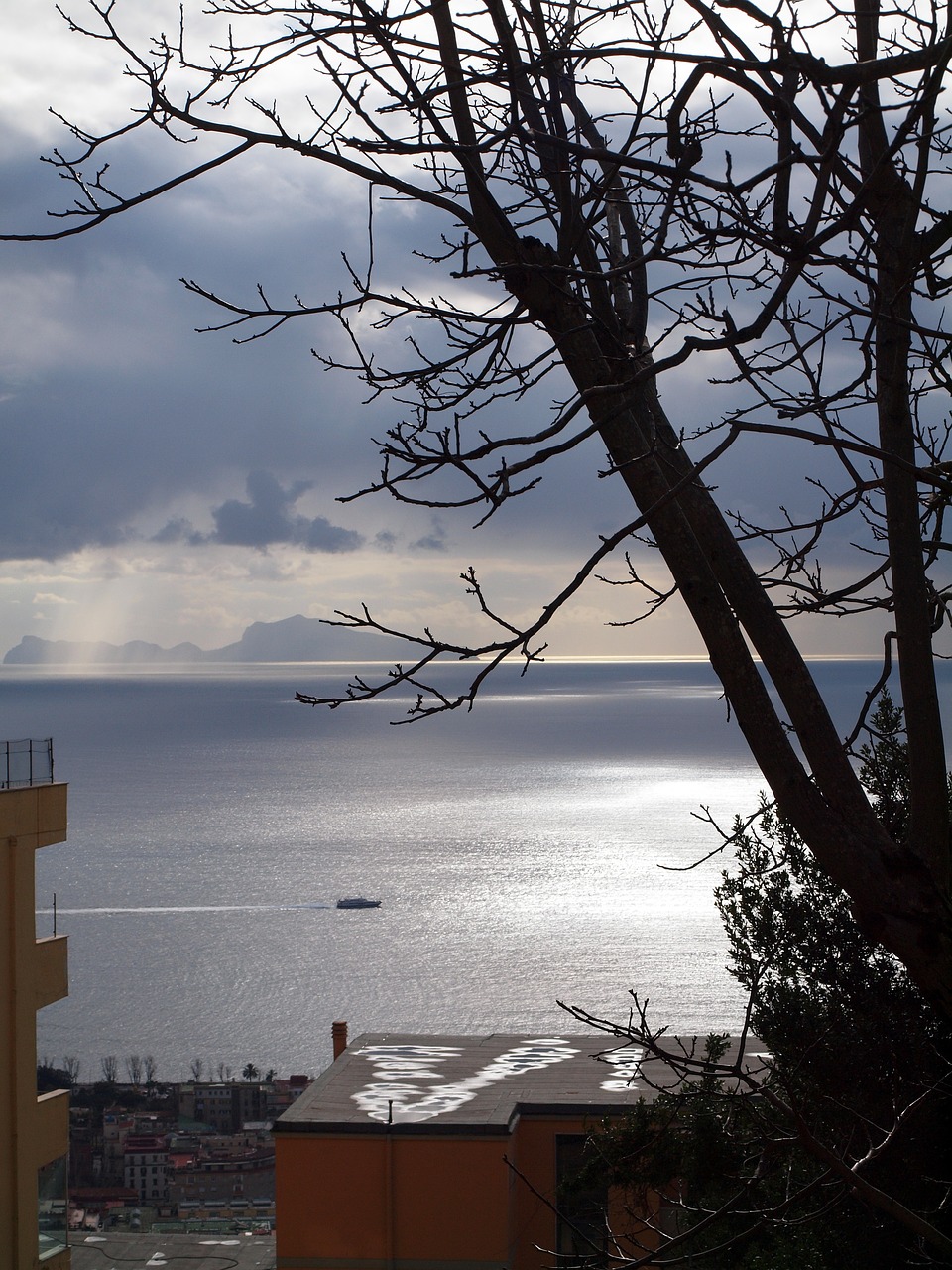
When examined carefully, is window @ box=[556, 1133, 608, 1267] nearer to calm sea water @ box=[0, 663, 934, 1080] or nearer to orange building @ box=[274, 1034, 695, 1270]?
orange building @ box=[274, 1034, 695, 1270]

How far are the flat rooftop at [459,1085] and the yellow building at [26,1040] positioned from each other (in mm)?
3217

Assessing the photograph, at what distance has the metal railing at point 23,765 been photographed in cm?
789

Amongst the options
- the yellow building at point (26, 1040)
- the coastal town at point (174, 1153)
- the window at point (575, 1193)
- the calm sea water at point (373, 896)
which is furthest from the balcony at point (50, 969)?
the calm sea water at point (373, 896)

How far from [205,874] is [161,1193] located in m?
27.9

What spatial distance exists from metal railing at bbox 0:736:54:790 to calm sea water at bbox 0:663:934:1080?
75.1ft

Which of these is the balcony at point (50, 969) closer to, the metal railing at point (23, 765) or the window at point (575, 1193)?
the metal railing at point (23, 765)

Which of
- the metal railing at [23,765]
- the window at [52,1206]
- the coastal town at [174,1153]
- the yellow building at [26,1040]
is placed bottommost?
the coastal town at [174,1153]

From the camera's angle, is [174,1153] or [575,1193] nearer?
[575,1193]

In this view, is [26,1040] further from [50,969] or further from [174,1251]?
[174,1251]

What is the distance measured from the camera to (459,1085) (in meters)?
12.1

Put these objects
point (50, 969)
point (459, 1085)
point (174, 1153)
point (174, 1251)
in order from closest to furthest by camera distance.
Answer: point (50, 969)
point (459, 1085)
point (174, 1251)
point (174, 1153)

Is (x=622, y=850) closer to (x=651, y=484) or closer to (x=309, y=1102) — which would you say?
(x=309, y=1102)

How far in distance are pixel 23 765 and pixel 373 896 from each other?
131 ft

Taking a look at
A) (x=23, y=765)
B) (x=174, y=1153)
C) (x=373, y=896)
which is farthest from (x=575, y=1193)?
(x=373, y=896)
